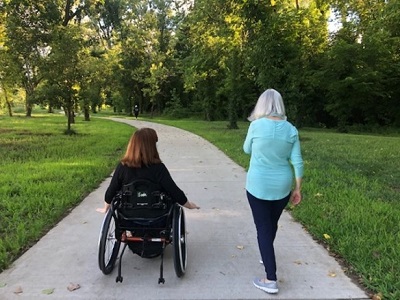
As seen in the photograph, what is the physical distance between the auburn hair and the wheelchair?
196 millimetres

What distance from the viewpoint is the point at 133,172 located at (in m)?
3.80

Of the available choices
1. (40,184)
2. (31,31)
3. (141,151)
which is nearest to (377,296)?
(141,151)

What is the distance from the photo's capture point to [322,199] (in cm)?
655

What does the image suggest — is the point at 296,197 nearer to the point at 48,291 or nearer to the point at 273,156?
the point at 273,156

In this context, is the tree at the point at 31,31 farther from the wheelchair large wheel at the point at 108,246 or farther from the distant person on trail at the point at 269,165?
the distant person on trail at the point at 269,165

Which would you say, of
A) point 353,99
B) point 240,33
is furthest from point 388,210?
point 353,99

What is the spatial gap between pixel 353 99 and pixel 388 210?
22.1 metres

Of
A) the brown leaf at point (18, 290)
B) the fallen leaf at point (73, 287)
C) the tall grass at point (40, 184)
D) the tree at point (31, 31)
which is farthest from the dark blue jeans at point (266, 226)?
the tree at point (31, 31)

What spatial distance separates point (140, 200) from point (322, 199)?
3.81 metres

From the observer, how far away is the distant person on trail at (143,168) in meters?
3.78

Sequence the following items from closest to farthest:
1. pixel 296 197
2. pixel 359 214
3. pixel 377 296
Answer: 1. pixel 377 296
2. pixel 296 197
3. pixel 359 214

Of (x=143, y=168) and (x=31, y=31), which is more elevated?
(x=31, y=31)

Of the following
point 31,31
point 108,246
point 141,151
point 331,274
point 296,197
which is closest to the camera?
point 296,197

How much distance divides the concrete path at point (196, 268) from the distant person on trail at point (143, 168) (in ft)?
2.54
